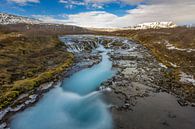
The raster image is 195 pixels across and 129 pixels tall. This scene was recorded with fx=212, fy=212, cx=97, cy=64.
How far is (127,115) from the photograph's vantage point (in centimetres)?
2859

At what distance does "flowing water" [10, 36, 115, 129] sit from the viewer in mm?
26641

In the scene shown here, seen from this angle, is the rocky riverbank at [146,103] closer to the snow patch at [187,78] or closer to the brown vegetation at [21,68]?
the snow patch at [187,78]

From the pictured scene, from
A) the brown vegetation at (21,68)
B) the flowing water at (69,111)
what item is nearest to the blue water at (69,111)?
the flowing water at (69,111)

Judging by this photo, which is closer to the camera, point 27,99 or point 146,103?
point 146,103

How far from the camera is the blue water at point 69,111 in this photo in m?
26.6

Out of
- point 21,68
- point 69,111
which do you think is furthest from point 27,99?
point 21,68

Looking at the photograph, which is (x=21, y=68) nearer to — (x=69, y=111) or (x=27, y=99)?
(x=27, y=99)

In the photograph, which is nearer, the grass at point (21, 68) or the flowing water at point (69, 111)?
the flowing water at point (69, 111)

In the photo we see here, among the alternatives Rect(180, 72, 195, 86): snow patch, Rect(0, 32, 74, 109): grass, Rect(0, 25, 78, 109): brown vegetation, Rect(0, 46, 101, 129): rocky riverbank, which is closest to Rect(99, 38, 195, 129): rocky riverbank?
Rect(180, 72, 195, 86): snow patch

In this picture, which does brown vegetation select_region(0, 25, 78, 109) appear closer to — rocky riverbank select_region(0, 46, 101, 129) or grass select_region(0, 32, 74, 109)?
grass select_region(0, 32, 74, 109)

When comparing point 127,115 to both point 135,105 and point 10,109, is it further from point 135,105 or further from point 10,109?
point 10,109

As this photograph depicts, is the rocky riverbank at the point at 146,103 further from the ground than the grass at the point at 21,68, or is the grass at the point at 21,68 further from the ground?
the grass at the point at 21,68

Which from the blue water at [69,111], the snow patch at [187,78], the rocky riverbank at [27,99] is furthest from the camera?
the snow patch at [187,78]

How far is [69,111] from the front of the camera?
30.8 meters
